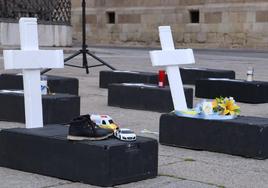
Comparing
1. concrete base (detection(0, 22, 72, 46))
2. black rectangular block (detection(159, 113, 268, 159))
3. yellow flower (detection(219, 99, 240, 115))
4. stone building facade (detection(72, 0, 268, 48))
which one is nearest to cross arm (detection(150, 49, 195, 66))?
black rectangular block (detection(159, 113, 268, 159))

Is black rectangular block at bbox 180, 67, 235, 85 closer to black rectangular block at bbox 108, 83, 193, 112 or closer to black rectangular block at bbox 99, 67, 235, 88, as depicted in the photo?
black rectangular block at bbox 99, 67, 235, 88

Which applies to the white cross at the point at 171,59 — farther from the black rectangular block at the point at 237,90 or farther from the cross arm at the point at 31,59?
the black rectangular block at the point at 237,90

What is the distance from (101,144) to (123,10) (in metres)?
37.1

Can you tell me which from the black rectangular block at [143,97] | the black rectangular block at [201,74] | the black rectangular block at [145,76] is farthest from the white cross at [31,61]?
the black rectangular block at [201,74]

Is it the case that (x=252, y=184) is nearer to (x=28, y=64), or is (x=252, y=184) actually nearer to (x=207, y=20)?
(x=28, y=64)

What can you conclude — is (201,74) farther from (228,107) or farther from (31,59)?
(31,59)

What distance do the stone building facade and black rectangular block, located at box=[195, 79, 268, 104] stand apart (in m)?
22.9

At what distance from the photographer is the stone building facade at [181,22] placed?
3606 cm

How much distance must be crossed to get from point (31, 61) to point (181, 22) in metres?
32.9

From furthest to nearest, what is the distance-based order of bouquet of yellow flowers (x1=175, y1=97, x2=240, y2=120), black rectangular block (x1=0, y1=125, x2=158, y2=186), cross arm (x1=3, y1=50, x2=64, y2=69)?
bouquet of yellow flowers (x1=175, y1=97, x2=240, y2=120), cross arm (x1=3, y1=50, x2=64, y2=69), black rectangular block (x1=0, y1=125, x2=158, y2=186)

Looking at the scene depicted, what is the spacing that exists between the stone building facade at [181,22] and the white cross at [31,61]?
29465 mm

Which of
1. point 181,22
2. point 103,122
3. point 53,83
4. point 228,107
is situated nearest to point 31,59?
point 103,122

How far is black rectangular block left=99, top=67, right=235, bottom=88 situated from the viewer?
44.8 ft

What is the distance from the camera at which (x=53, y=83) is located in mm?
11922
